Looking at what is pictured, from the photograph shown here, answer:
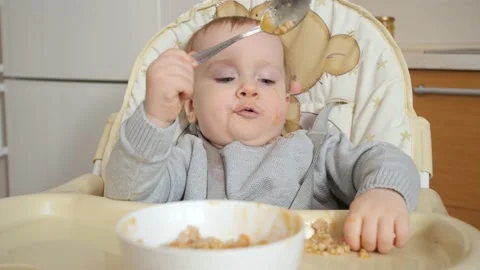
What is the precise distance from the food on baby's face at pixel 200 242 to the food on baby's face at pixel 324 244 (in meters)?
0.14

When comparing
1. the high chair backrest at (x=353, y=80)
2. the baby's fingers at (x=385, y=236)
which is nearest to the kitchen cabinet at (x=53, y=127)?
the high chair backrest at (x=353, y=80)

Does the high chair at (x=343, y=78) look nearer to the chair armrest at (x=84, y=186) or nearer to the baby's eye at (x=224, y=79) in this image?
the chair armrest at (x=84, y=186)

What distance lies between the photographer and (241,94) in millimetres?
923

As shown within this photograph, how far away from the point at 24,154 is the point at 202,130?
35.4 inches

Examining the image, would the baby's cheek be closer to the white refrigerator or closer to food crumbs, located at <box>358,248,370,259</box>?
food crumbs, located at <box>358,248,370,259</box>

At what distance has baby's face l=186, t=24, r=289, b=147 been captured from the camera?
0.93m

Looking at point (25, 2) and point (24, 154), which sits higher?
point (25, 2)

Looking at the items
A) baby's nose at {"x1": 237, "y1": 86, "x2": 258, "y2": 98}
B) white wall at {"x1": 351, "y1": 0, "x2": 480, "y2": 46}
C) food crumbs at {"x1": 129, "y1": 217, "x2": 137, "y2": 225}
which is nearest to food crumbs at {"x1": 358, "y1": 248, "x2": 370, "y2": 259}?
food crumbs at {"x1": 129, "y1": 217, "x2": 137, "y2": 225}

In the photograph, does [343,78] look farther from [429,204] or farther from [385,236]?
[385,236]

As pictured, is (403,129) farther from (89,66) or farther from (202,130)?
(89,66)

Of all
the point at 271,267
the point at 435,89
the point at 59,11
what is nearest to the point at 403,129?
the point at 271,267

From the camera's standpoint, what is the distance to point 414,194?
725mm

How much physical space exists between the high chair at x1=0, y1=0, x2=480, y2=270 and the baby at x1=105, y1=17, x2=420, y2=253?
0.06 m

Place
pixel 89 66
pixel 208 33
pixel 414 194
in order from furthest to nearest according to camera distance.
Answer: pixel 89 66 < pixel 208 33 < pixel 414 194
